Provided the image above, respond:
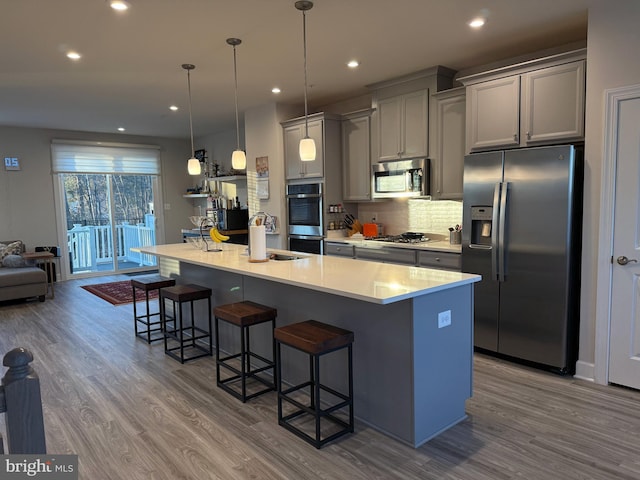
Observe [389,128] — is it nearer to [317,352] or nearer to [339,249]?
[339,249]

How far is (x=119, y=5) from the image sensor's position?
294cm

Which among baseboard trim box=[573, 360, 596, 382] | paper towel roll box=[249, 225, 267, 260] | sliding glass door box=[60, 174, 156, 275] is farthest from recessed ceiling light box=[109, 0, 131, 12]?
sliding glass door box=[60, 174, 156, 275]

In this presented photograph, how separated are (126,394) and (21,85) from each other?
381 centimetres

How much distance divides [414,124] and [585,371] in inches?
111

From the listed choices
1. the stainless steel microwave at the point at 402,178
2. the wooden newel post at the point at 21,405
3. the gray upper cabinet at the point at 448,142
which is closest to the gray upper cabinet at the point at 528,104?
the gray upper cabinet at the point at 448,142

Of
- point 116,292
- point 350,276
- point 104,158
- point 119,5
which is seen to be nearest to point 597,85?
point 350,276

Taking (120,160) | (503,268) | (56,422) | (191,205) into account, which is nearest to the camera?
(56,422)

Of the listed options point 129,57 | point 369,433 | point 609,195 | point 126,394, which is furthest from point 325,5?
point 126,394

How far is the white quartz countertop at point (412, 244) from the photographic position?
4.16 meters

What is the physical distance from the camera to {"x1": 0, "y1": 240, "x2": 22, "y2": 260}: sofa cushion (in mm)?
6568

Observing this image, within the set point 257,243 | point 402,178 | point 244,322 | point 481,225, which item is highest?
point 402,178

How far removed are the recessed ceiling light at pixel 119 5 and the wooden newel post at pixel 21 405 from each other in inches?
105

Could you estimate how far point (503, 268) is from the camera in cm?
358

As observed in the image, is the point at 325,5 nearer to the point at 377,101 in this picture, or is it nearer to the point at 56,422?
the point at 377,101
